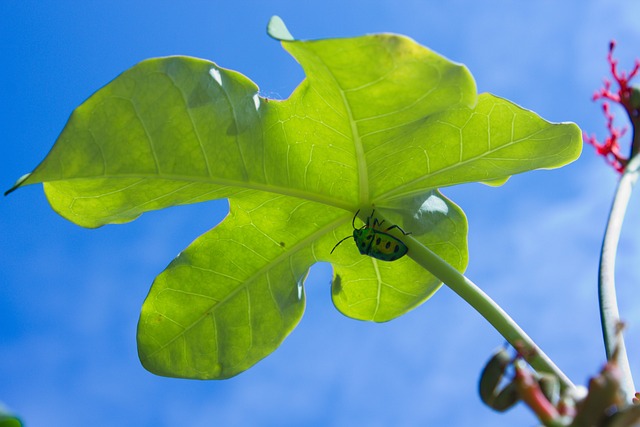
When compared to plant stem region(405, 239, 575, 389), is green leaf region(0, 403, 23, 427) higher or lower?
lower

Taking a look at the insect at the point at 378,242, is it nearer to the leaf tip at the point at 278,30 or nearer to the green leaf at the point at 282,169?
the green leaf at the point at 282,169

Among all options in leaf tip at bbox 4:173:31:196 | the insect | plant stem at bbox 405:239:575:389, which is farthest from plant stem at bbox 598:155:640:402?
leaf tip at bbox 4:173:31:196

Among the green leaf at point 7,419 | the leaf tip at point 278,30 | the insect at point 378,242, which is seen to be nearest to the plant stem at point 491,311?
the insect at point 378,242

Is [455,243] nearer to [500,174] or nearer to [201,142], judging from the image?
[500,174]

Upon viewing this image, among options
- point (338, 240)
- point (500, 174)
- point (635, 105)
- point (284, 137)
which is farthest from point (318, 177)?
point (635, 105)

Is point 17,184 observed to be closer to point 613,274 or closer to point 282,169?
point 282,169

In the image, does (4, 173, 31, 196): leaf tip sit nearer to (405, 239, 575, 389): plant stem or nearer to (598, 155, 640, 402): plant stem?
(405, 239, 575, 389): plant stem

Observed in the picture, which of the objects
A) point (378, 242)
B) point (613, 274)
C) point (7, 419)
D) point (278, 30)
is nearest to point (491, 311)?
point (613, 274)
